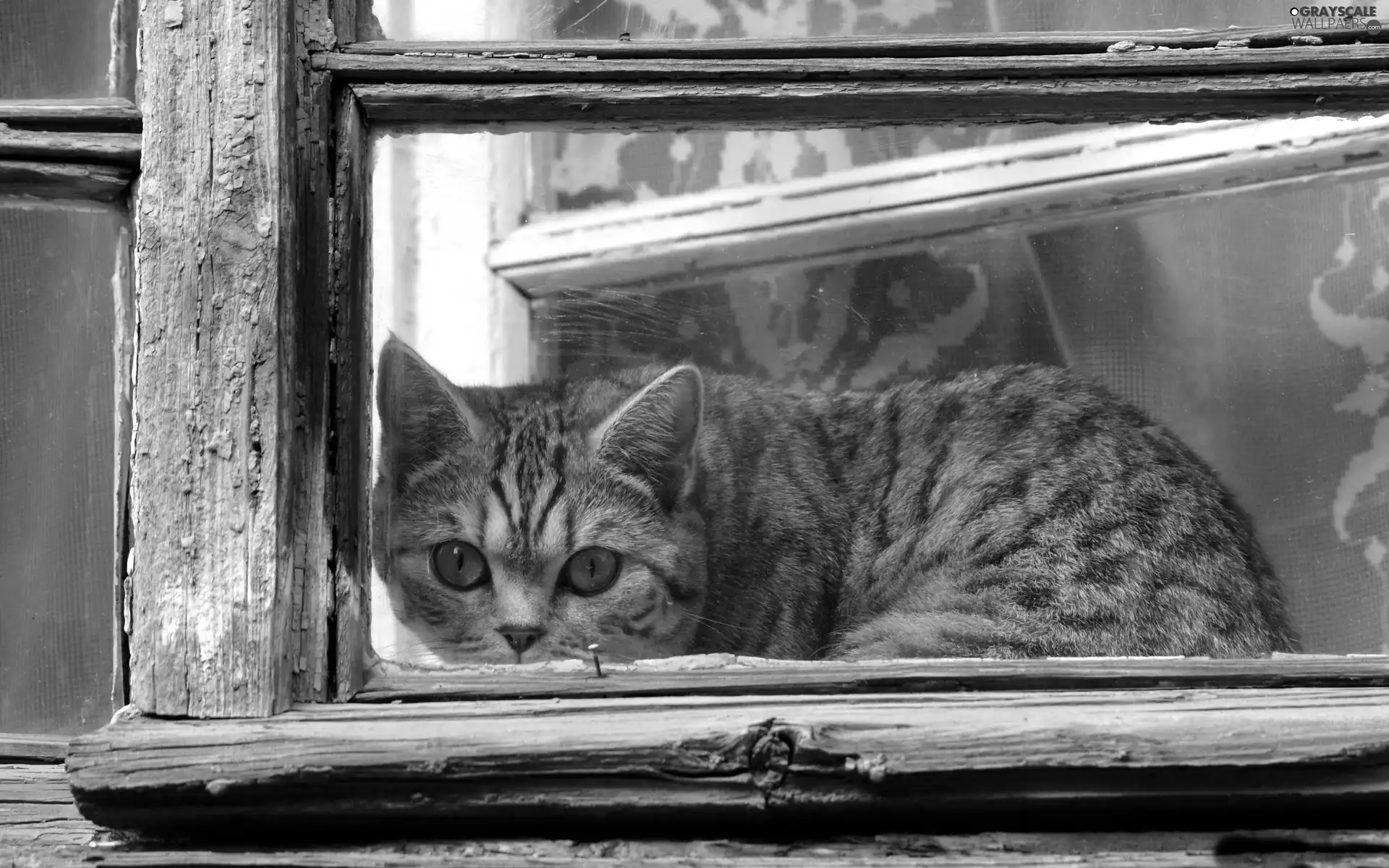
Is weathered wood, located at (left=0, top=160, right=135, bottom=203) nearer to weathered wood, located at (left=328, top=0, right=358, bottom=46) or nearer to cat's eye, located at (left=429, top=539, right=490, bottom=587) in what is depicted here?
weathered wood, located at (left=328, top=0, right=358, bottom=46)

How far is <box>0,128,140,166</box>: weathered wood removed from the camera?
1635 millimetres

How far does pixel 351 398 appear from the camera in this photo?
158cm

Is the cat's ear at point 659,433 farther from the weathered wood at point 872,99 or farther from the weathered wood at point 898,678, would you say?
the weathered wood at point 898,678

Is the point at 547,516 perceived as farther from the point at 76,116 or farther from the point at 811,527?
the point at 76,116

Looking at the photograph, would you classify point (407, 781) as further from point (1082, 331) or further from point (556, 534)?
point (1082, 331)

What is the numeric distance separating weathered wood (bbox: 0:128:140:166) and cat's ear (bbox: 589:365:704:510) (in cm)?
109

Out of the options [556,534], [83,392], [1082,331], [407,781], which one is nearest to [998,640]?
[1082,331]

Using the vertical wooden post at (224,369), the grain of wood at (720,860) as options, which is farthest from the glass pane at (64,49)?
the grain of wood at (720,860)

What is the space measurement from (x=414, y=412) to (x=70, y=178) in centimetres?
70

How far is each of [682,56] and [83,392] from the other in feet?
3.15

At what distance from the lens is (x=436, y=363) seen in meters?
2.75

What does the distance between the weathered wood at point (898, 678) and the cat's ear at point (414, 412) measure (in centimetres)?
45

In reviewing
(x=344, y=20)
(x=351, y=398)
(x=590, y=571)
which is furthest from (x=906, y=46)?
(x=590, y=571)

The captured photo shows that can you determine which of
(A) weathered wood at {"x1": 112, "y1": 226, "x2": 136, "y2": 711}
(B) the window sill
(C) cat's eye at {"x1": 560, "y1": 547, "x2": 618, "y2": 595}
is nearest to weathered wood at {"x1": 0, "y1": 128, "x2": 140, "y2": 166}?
(A) weathered wood at {"x1": 112, "y1": 226, "x2": 136, "y2": 711}
